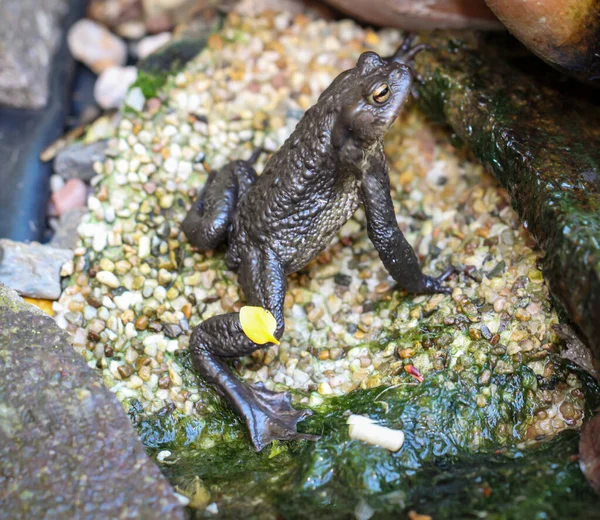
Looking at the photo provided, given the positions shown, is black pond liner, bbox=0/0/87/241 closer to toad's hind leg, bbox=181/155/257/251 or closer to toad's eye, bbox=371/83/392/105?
toad's hind leg, bbox=181/155/257/251

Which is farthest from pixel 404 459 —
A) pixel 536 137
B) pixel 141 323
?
pixel 536 137

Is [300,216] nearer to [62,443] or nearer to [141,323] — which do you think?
[141,323]

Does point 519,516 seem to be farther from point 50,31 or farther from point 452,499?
point 50,31

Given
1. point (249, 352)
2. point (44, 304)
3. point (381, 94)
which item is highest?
point (381, 94)

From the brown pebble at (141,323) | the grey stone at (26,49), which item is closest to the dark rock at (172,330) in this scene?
the brown pebble at (141,323)

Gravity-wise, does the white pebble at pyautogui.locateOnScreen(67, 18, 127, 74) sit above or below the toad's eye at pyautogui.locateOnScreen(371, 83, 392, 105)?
below

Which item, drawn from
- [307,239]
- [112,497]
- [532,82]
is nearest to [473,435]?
[307,239]

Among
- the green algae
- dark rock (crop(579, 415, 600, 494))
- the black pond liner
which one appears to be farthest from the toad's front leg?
the black pond liner

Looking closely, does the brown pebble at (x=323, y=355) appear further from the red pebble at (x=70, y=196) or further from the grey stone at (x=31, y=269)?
the red pebble at (x=70, y=196)
